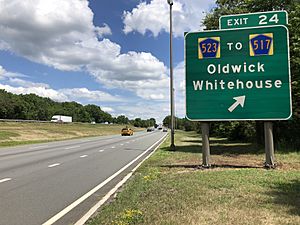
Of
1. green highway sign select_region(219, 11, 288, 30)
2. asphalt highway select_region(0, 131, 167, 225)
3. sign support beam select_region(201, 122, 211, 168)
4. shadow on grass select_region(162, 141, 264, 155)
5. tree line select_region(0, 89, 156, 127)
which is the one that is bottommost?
asphalt highway select_region(0, 131, 167, 225)

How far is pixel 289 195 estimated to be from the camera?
25.8ft

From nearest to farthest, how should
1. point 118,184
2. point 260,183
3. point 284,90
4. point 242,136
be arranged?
1. point 260,183
2. point 118,184
3. point 284,90
4. point 242,136

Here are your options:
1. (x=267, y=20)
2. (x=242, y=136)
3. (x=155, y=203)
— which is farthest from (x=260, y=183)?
(x=242, y=136)

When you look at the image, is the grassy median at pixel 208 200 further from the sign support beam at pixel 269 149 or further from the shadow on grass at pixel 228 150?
the shadow on grass at pixel 228 150

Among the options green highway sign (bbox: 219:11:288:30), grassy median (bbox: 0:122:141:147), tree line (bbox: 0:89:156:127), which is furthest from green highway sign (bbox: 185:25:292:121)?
tree line (bbox: 0:89:156:127)

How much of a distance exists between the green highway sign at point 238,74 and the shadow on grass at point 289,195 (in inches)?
163

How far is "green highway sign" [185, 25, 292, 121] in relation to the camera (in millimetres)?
13070

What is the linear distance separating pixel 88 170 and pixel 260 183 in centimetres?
697

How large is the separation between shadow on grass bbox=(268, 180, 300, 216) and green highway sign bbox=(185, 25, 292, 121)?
415cm

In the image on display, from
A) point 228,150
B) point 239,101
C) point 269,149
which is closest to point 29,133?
point 228,150

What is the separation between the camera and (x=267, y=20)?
45.3ft

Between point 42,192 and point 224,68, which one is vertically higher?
point 224,68

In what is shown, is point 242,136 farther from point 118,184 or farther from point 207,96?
point 118,184

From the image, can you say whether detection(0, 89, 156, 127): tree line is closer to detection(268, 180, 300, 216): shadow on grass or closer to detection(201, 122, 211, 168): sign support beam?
detection(201, 122, 211, 168): sign support beam
